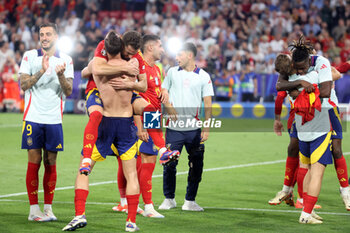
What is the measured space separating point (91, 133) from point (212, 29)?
68.7ft

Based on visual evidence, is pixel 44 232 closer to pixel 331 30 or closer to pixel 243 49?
pixel 243 49

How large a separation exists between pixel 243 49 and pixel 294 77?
18.4 meters

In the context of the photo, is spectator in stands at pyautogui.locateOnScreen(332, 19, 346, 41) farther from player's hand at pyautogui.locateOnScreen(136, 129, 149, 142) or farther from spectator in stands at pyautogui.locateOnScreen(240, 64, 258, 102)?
player's hand at pyautogui.locateOnScreen(136, 129, 149, 142)

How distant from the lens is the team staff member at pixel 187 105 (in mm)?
9016

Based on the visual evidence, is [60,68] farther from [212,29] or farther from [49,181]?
[212,29]

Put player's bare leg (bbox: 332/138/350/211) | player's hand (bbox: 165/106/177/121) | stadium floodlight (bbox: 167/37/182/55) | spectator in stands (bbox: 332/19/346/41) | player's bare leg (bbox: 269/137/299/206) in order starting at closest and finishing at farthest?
player's hand (bbox: 165/106/177/121), player's bare leg (bbox: 332/138/350/211), player's bare leg (bbox: 269/137/299/206), stadium floodlight (bbox: 167/37/182/55), spectator in stands (bbox: 332/19/346/41)

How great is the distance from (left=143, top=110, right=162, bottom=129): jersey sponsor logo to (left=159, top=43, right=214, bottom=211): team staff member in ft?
1.82

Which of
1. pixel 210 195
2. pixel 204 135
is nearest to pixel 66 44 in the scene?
pixel 210 195

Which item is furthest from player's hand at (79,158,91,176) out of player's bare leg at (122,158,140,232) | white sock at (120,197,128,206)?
white sock at (120,197,128,206)

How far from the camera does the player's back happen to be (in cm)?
731

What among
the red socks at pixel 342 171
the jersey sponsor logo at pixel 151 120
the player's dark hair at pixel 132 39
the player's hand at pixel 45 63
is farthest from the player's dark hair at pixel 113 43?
the red socks at pixel 342 171

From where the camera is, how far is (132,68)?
7.30m

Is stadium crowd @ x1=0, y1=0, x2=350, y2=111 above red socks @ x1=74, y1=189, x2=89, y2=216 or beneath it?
above

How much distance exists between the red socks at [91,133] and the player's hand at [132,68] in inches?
22.1
